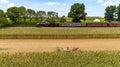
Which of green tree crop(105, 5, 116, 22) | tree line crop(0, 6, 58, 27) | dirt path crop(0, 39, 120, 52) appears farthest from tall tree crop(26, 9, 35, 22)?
dirt path crop(0, 39, 120, 52)

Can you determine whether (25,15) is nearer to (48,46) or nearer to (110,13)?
(110,13)

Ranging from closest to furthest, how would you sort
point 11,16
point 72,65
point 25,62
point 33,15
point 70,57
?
point 72,65 < point 25,62 < point 70,57 < point 11,16 < point 33,15

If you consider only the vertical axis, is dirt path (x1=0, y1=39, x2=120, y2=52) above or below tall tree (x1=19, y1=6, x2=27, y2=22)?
below

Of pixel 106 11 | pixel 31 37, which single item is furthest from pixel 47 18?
pixel 31 37

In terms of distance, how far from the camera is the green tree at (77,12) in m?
40.2

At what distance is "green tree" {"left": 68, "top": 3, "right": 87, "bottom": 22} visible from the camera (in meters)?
40.2

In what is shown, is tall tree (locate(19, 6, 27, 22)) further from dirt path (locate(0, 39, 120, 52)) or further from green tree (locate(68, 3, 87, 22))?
dirt path (locate(0, 39, 120, 52))

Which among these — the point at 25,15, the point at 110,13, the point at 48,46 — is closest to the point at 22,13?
the point at 25,15

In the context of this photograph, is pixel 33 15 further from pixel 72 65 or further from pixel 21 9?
pixel 72 65

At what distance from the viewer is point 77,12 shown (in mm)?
41062

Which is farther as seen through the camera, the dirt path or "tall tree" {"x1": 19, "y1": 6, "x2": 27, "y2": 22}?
"tall tree" {"x1": 19, "y1": 6, "x2": 27, "y2": 22}

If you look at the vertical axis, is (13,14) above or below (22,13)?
below

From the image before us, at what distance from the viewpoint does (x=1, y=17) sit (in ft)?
98.0

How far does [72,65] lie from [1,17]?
2540cm
